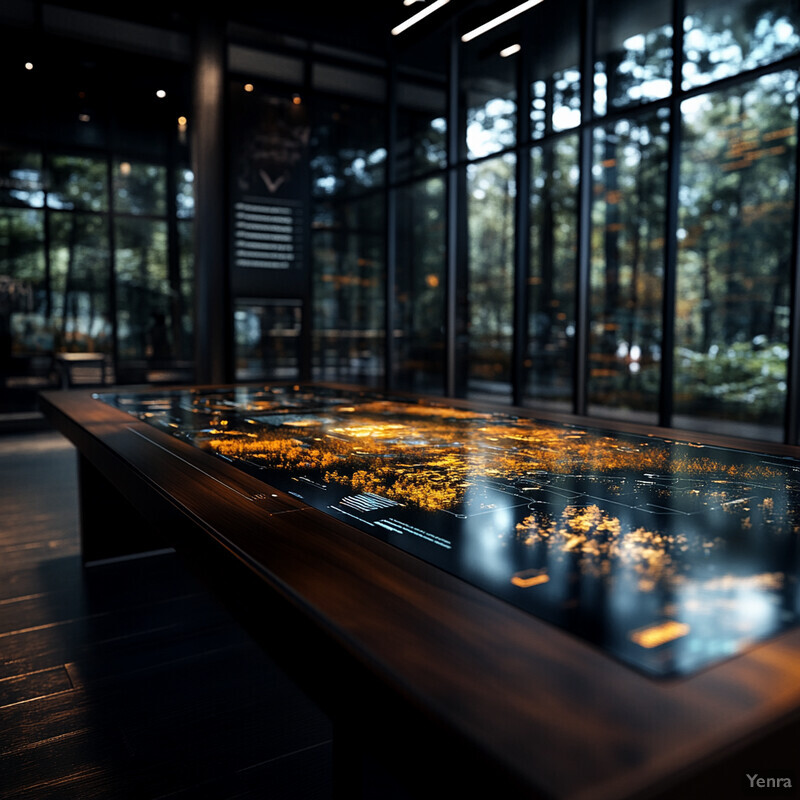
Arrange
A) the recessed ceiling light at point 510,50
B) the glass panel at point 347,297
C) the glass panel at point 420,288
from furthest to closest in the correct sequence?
the glass panel at point 347,297
the glass panel at point 420,288
the recessed ceiling light at point 510,50

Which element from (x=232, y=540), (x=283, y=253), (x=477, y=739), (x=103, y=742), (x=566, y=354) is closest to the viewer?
(x=477, y=739)

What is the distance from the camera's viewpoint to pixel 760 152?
17.8 ft

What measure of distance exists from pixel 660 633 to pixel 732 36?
5359 mm

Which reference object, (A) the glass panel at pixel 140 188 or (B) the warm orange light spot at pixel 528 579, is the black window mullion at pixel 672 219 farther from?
(A) the glass panel at pixel 140 188

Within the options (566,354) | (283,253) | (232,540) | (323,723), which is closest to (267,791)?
(323,723)

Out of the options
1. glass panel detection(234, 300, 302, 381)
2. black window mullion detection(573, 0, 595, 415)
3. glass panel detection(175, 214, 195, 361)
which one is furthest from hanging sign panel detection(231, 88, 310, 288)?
black window mullion detection(573, 0, 595, 415)

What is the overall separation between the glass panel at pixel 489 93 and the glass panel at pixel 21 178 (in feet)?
14.5

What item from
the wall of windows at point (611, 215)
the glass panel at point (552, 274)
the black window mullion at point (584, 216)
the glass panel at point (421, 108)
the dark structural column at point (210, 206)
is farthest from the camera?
the glass panel at point (421, 108)

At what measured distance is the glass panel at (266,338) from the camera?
21.9 ft

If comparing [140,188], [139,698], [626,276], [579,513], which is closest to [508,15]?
[579,513]

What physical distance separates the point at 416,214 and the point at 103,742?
5882mm

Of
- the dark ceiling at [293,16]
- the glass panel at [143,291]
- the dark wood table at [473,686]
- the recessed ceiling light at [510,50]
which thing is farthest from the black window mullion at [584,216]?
the glass panel at [143,291]

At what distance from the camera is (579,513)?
1125 mm

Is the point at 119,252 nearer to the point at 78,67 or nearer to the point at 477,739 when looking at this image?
the point at 78,67
